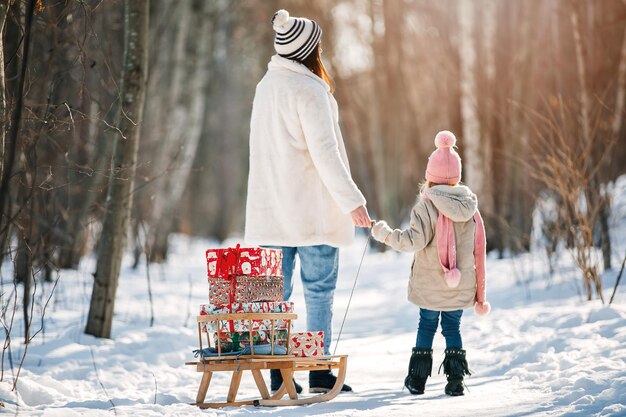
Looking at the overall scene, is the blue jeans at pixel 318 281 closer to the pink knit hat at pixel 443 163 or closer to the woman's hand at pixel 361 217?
the woman's hand at pixel 361 217

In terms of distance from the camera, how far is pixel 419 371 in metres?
4.94

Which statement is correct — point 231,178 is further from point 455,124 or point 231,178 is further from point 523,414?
point 523,414

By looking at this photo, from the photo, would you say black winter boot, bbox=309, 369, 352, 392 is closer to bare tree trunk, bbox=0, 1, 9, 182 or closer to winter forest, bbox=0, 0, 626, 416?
winter forest, bbox=0, 0, 626, 416

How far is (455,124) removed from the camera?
1644cm

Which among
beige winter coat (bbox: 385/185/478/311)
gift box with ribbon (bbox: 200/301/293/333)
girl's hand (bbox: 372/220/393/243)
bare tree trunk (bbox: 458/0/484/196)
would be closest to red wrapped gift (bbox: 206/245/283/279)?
gift box with ribbon (bbox: 200/301/293/333)

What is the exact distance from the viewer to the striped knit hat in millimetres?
4988

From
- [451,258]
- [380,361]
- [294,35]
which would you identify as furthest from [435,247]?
[380,361]

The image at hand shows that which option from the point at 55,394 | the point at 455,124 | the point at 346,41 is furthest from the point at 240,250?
the point at 346,41

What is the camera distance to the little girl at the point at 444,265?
491cm

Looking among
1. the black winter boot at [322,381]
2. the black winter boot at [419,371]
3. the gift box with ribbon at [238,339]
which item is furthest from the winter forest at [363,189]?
the gift box with ribbon at [238,339]

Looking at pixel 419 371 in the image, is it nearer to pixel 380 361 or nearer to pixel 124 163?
pixel 380 361

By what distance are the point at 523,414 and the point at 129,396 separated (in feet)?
7.26

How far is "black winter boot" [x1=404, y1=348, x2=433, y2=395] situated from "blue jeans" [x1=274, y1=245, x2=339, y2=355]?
1.66 ft

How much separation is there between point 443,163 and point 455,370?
47.3 inches
